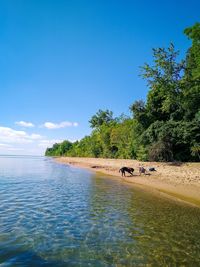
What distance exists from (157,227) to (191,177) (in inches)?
593

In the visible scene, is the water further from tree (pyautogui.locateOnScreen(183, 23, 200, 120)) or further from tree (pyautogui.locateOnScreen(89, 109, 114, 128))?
tree (pyautogui.locateOnScreen(89, 109, 114, 128))

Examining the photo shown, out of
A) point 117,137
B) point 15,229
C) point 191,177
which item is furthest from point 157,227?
point 117,137

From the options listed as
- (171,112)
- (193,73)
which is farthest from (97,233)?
(171,112)

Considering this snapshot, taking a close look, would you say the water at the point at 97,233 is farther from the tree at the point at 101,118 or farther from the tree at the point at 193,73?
the tree at the point at 101,118

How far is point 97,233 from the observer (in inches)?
405

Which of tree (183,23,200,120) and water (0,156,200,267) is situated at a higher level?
tree (183,23,200,120)

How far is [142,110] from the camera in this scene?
Answer: 5122 cm

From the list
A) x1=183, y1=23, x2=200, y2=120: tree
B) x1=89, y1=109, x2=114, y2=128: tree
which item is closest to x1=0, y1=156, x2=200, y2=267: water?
x1=183, y1=23, x2=200, y2=120: tree

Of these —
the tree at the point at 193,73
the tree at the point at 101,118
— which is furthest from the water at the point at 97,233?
the tree at the point at 101,118


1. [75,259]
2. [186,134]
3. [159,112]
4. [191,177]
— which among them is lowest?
[75,259]

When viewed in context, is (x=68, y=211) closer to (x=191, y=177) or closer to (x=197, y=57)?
(x=191, y=177)

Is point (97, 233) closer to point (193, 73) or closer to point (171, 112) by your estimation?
point (193, 73)

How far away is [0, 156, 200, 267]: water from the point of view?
7793mm

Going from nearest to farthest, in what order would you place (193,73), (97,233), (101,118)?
(97,233), (193,73), (101,118)
